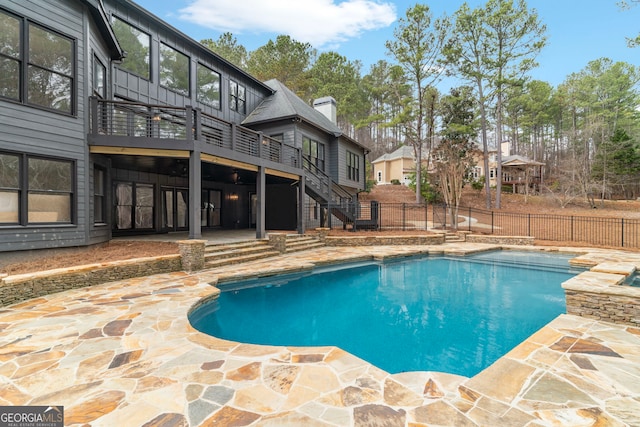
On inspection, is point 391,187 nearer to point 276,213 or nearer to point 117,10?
point 276,213

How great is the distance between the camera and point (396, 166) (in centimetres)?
3566

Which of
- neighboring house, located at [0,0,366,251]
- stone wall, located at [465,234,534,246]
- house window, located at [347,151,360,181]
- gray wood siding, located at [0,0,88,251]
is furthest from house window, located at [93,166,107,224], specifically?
stone wall, located at [465,234,534,246]

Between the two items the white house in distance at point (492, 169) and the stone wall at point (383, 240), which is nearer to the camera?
the stone wall at point (383, 240)

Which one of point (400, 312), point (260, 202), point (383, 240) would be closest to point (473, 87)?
point (383, 240)

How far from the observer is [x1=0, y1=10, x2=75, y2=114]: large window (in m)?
6.46

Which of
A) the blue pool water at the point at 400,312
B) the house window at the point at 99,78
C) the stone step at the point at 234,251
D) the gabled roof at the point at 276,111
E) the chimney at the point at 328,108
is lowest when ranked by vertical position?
the blue pool water at the point at 400,312

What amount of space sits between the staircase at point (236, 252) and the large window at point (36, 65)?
5.05 meters

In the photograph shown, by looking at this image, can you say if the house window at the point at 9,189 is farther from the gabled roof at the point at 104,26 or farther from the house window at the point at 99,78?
the gabled roof at the point at 104,26

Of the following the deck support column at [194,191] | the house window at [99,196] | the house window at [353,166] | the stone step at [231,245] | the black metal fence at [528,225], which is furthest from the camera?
the house window at [353,166]

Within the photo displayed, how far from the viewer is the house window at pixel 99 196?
8.61m

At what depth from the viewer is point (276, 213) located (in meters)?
14.9

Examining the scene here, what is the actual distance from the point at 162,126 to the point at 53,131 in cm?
426

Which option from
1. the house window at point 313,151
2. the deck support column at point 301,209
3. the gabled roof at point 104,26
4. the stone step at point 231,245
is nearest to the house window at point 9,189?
the stone step at point 231,245

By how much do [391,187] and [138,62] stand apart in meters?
25.8
